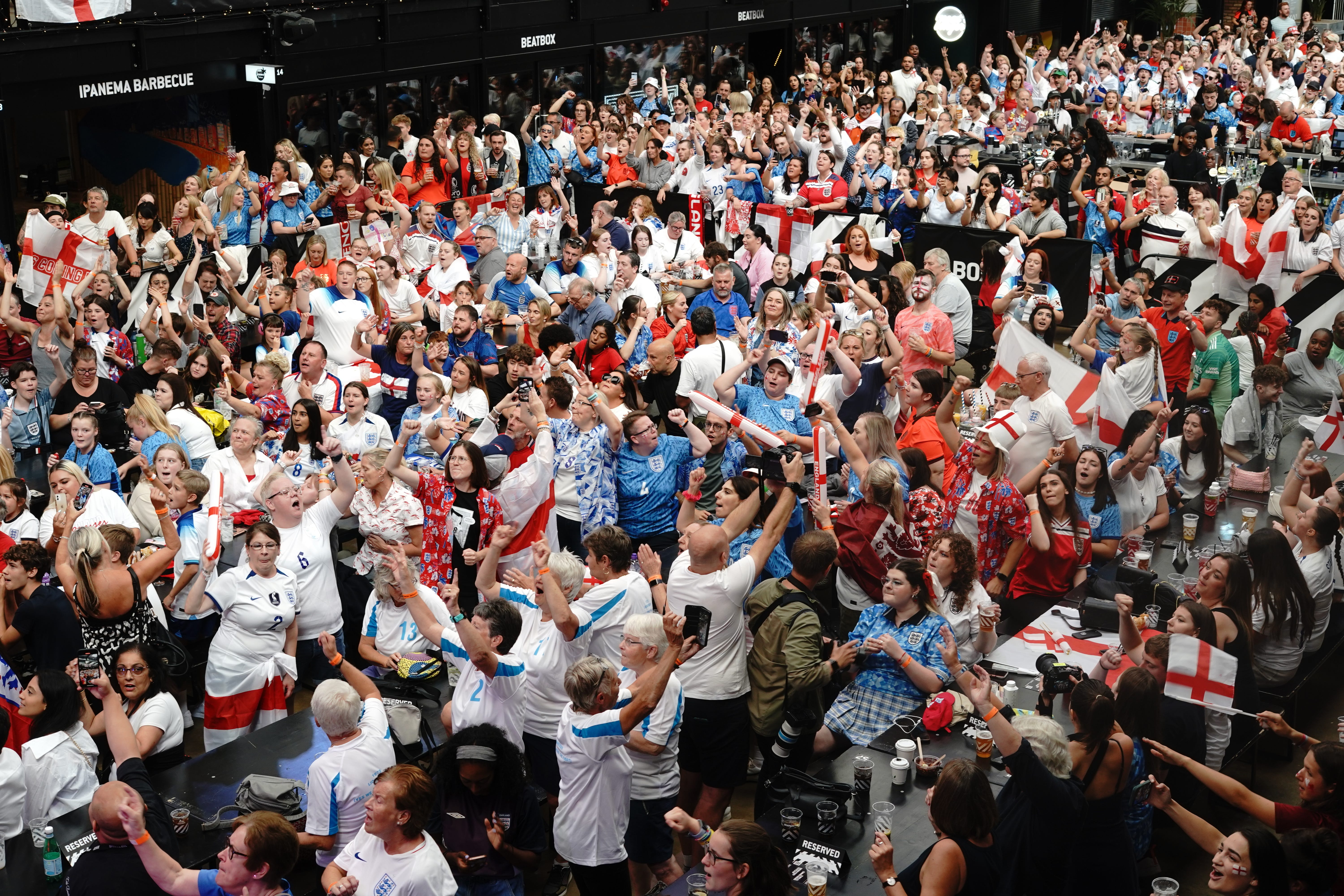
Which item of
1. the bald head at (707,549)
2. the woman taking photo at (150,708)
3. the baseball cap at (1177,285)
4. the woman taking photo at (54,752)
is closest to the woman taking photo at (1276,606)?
the bald head at (707,549)

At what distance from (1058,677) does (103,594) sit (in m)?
4.55

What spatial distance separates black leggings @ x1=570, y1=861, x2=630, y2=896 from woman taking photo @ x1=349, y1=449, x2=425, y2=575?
2.27m

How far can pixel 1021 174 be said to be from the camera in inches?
617

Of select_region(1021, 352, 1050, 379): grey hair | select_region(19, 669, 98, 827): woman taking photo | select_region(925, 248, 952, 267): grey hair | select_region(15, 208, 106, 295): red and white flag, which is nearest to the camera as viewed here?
select_region(19, 669, 98, 827): woman taking photo

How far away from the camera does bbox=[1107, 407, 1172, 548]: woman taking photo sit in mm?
7812

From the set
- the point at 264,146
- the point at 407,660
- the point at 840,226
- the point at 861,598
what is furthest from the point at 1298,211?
the point at 264,146

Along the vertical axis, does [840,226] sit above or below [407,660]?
above

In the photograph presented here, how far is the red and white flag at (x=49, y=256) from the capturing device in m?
10.5

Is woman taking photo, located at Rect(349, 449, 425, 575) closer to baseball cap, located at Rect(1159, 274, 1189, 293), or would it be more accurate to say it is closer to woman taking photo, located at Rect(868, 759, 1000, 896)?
woman taking photo, located at Rect(868, 759, 1000, 896)

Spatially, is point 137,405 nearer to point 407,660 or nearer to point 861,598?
point 407,660

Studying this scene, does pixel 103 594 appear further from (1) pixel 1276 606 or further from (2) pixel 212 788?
(1) pixel 1276 606

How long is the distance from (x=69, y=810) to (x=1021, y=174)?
1279cm

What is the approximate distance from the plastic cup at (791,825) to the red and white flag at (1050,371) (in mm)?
3880

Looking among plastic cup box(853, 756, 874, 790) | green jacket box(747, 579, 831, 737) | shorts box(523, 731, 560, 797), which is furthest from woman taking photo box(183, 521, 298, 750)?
plastic cup box(853, 756, 874, 790)
